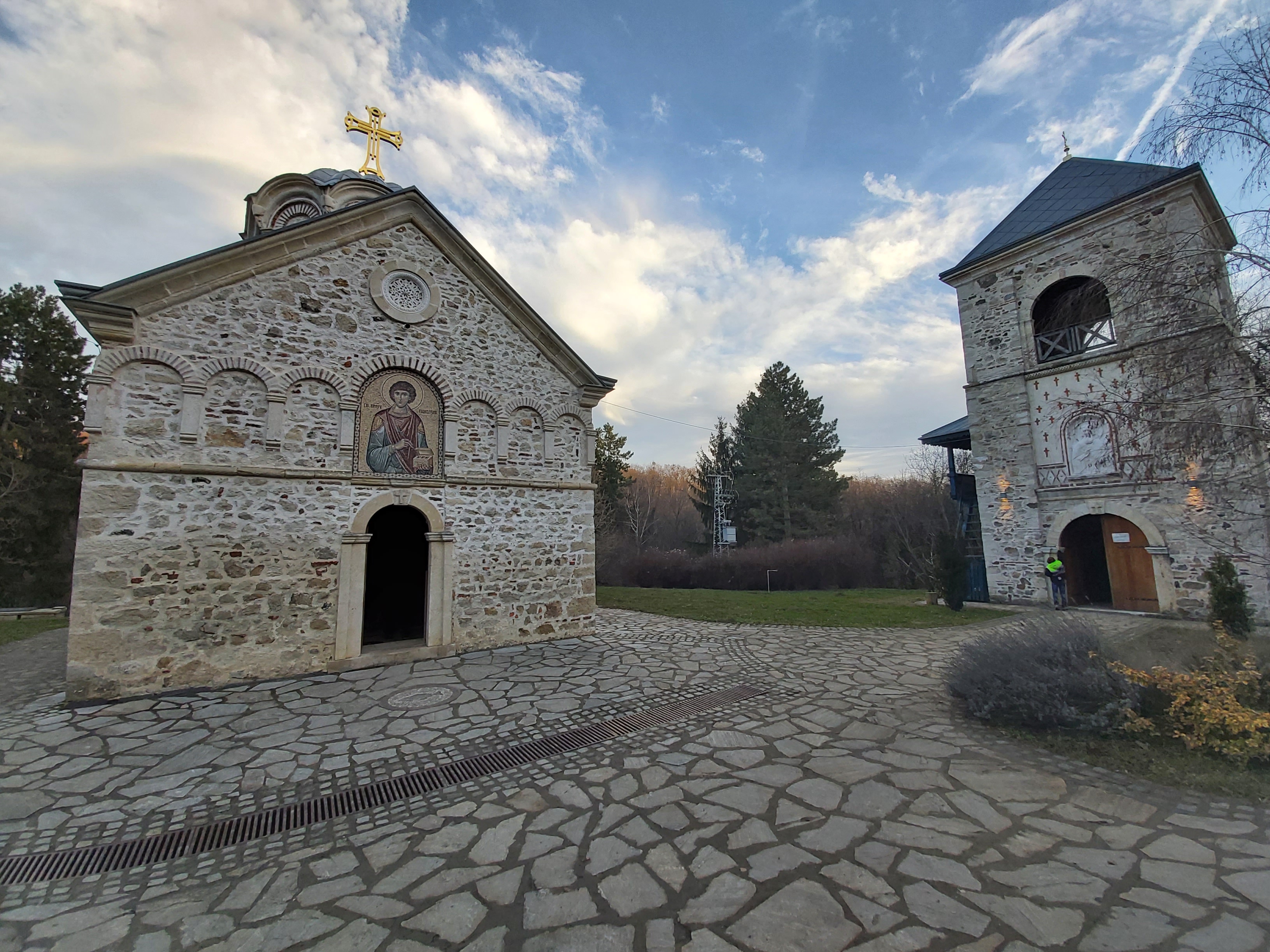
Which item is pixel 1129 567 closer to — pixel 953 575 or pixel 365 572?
pixel 953 575

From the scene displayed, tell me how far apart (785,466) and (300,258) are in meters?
25.0

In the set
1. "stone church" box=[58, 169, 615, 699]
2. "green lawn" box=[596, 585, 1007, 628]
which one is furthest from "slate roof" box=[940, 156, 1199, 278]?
"stone church" box=[58, 169, 615, 699]

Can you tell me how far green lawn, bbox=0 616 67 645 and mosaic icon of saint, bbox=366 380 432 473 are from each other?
9.47m

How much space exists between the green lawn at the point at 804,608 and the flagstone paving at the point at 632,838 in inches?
211

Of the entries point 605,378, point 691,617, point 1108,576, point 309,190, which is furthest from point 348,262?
point 1108,576

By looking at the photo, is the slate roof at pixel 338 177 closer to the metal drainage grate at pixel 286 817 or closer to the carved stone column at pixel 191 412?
the carved stone column at pixel 191 412

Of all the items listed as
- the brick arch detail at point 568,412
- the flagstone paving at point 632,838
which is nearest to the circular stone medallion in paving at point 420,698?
the flagstone paving at point 632,838

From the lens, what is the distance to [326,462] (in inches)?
298

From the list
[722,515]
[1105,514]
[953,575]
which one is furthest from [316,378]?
[722,515]

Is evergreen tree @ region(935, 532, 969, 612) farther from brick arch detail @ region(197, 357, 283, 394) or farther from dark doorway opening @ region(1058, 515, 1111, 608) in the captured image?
brick arch detail @ region(197, 357, 283, 394)

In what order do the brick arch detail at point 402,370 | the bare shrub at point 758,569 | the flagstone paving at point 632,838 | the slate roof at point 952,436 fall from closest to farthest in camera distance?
the flagstone paving at point 632,838 < the brick arch detail at point 402,370 < the slate roof at point 952,436 < the bare shrub at point 758,569

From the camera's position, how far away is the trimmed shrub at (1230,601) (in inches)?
325

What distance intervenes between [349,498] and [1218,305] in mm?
11477

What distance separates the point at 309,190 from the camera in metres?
11.6
